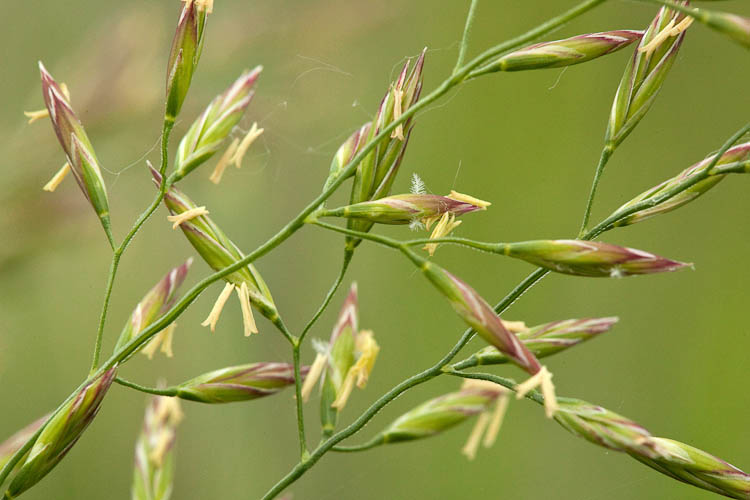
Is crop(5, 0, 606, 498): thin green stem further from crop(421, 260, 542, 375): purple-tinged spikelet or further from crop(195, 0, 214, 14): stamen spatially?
crop(195, 0, 214, 14): stamen

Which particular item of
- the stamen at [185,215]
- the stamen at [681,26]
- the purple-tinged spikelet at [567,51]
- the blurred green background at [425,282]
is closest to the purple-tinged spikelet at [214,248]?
the stamen at [185,215]

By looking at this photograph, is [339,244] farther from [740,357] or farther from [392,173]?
[392,173]

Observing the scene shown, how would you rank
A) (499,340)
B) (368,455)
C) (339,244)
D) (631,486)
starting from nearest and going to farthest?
(499,340), (631,486), (368,455), (339,244)

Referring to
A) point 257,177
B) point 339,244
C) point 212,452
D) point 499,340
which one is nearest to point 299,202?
point 339,244

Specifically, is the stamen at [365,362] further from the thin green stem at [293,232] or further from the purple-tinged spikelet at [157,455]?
the purple-tinged spikelet at [157,455]

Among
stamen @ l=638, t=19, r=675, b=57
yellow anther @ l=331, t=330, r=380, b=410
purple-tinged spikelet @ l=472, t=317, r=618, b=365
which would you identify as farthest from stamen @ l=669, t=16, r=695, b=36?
yellow anther @ l=331, t=330, r=380, b=410

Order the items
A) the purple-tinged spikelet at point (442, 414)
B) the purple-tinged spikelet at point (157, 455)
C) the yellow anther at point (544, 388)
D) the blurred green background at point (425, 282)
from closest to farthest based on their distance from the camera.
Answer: the yellow anther at point (544, 388)
the purple-tinged spikelet at point (442, 414)
the purple-tinged spikelet at point (157, 455)
the blurred green background at point (425, 282)
